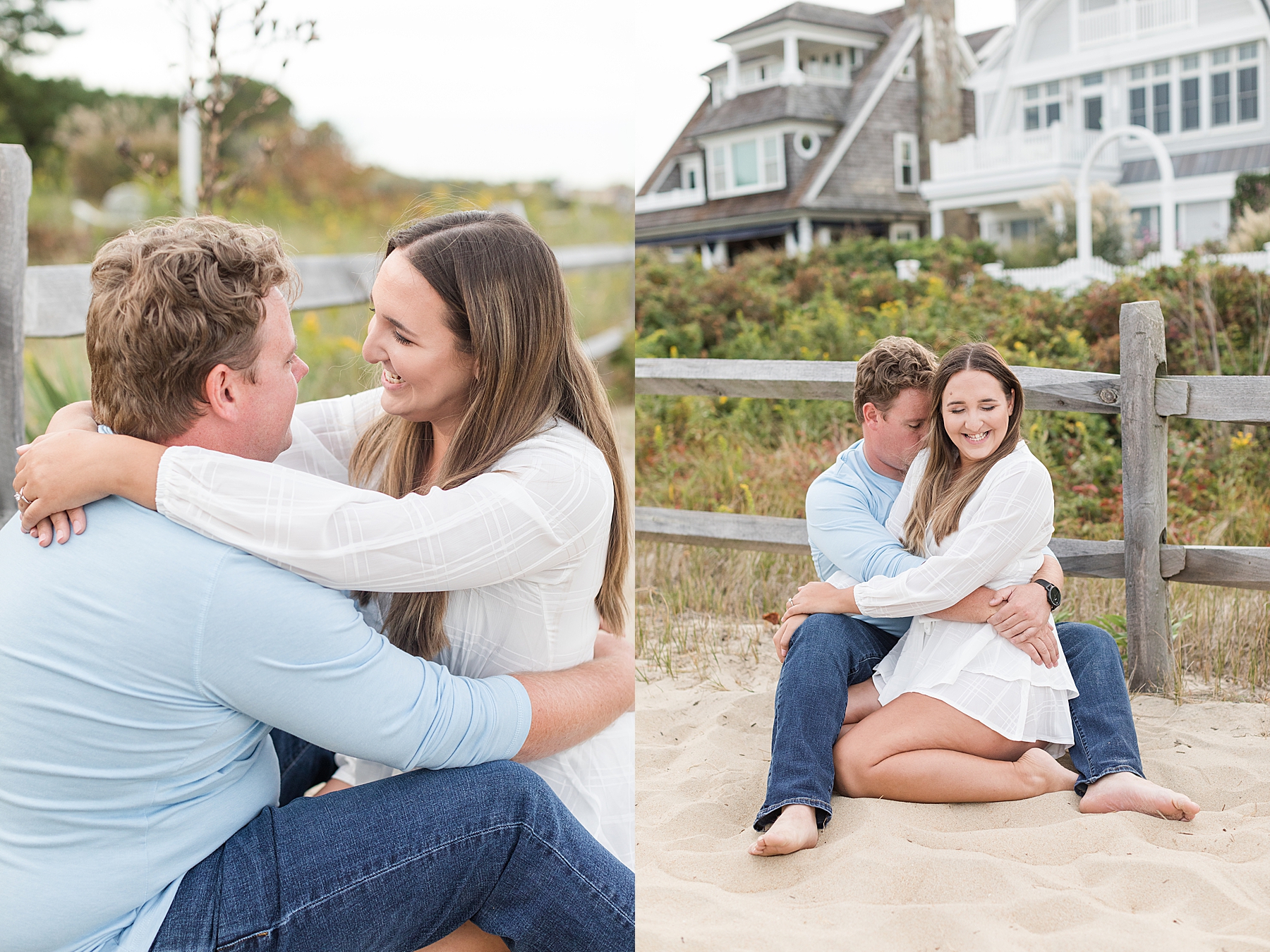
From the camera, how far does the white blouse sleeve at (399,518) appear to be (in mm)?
1583

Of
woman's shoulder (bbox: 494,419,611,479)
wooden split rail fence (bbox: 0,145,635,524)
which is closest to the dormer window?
wooden split rail fence (bbox: 0,145,635,524)

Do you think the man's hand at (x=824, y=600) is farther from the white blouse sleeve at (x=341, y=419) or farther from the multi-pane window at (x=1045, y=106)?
the multi-pane window at (x=1045, y=106)

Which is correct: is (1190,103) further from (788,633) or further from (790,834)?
(790,834)

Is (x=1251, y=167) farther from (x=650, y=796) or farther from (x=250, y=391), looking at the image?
(x=250, y=391)

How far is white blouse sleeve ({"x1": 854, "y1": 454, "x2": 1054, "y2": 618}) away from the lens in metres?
2.47

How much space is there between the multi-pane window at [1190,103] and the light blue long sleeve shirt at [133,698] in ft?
31.2

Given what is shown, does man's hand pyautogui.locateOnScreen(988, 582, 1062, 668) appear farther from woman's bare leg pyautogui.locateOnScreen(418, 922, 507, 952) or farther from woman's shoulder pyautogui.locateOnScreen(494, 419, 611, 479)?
woman's bare leg pyautogui.locateOnScreen(418, 922, 507, 952)

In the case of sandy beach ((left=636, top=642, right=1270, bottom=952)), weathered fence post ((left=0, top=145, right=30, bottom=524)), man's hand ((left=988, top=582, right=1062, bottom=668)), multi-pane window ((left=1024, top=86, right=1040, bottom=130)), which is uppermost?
multi-pane window ((left=1024, top=86, right=1040, bottom=130))

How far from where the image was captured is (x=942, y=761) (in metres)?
2.57

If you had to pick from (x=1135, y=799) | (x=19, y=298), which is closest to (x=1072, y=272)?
(x=1135, y=799)

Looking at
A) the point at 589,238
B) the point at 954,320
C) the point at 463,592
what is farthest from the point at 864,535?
the point at 589,238

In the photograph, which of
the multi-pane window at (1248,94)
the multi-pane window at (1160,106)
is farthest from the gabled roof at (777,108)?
the multi-pane window at (1248,94)

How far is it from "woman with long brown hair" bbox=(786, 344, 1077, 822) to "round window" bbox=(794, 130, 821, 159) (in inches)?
304

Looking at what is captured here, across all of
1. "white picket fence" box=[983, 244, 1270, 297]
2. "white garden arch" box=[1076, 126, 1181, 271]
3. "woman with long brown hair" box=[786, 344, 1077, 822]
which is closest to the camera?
"woman with long brown hair" box=[786, 344, 1077, 822]
